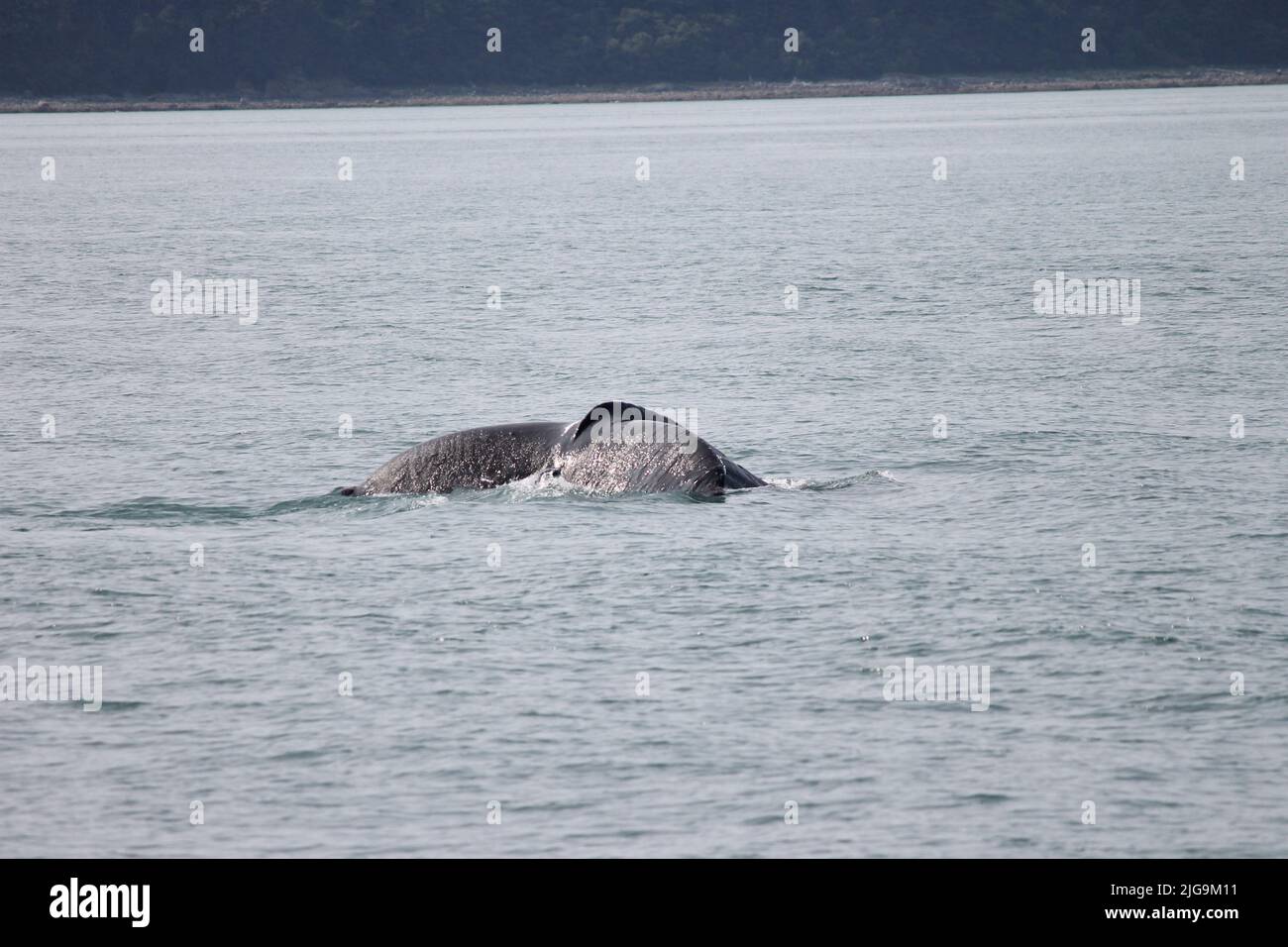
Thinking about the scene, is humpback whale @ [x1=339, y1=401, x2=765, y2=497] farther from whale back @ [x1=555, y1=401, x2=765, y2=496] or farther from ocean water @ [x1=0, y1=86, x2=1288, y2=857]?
ocean water @ [x1=0, y1=86, x2=1288, y2=857]

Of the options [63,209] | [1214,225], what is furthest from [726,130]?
[1214,225]

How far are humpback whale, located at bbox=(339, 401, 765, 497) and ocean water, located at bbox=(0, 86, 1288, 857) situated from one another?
0.27 meters

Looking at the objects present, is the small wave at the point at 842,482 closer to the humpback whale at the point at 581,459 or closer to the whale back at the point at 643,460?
the humpback whale at the point at 581,459

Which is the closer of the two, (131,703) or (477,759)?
(477,759)

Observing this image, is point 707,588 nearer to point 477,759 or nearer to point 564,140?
point 477,759

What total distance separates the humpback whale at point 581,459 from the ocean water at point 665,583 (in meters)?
0.27

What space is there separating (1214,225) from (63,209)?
47.9 m

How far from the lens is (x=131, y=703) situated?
14422 millimetres

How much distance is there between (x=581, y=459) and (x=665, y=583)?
10.2ft

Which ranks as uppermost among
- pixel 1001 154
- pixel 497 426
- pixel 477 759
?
pixel 1001 154

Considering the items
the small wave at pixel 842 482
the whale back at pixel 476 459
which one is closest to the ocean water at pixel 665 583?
the small wave at pixel 842 482

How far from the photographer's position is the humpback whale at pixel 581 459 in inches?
787

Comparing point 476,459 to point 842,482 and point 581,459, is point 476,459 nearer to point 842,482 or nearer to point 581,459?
point 581,459

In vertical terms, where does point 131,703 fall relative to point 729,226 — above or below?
below
